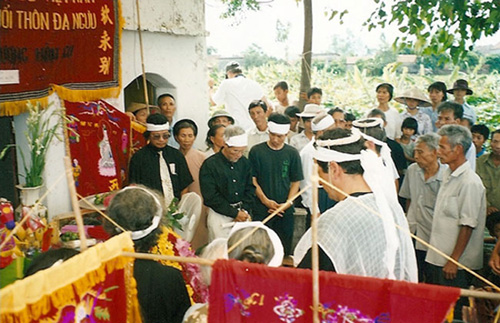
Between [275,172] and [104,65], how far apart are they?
1.99 metres

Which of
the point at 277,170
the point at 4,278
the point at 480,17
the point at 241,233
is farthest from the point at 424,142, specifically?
the point at 4,278

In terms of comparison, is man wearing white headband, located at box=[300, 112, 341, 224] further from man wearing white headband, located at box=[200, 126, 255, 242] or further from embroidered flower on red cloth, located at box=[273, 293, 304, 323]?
embroidered flower on red cloth, located at box=[273, 293, 304, 323]

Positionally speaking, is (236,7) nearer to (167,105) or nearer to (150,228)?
(167,105)

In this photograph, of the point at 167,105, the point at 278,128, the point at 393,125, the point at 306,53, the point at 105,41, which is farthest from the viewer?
the point at 306,53

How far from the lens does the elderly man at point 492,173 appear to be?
5043mm

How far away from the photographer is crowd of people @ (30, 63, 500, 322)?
2.71m

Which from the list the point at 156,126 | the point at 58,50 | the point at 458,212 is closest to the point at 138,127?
the point at 156,126

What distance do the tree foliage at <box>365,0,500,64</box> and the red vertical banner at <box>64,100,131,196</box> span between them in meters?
3.22

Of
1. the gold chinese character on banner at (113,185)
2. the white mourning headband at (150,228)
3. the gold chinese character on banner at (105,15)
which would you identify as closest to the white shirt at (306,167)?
the gold chinese character on banner at (113,185)

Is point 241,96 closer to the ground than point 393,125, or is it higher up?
higher up

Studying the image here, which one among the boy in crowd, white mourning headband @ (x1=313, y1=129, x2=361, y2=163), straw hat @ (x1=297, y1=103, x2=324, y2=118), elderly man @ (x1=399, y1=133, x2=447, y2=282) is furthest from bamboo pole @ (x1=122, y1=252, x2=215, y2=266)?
the boy in crowd

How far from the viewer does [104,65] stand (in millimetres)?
4887

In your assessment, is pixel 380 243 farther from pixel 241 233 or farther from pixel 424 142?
pixel 424 142

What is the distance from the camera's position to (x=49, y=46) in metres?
4.19
